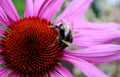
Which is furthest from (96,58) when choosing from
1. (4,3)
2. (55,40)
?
(4,3)

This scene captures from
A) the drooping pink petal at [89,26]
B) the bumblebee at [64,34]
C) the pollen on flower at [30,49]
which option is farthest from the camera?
the drooping pink petal at [89,26]

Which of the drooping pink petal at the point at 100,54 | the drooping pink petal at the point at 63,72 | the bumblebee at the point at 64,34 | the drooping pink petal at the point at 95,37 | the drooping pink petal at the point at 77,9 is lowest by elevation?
the drooping pink petal at the point at 63,72

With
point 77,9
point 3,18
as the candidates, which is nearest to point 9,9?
point 3,18

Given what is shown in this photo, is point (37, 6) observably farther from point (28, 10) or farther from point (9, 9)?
point (9, 9)

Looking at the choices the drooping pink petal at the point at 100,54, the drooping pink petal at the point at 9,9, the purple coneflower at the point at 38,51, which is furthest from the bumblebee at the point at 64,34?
the drooping pink petal at the point at 9,9

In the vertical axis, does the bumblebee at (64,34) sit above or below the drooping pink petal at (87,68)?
above

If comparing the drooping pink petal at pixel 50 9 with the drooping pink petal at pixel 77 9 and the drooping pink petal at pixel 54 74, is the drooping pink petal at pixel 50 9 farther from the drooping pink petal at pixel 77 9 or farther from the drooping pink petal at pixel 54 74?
the drooping pink petal at pixel 54 74

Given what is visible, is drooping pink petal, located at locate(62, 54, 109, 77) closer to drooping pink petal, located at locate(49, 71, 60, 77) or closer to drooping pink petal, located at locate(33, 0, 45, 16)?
drooping pink petal, located at locate(49, 71, 60, 77)

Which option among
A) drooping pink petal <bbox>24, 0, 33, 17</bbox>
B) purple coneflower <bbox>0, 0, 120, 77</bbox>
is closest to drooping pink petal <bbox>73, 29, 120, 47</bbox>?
purple coneflower <bbox>0, 0, 120, 77</bbox>
